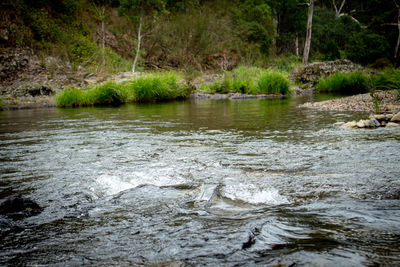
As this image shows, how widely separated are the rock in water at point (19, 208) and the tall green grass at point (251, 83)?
12.7 metres

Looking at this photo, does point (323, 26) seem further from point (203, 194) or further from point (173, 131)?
point (203, 194)

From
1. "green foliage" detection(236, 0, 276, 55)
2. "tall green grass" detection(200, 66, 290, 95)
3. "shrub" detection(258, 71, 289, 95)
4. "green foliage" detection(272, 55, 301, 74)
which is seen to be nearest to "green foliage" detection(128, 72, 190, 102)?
"tall green grass" detection(200, 66, 290, 95)

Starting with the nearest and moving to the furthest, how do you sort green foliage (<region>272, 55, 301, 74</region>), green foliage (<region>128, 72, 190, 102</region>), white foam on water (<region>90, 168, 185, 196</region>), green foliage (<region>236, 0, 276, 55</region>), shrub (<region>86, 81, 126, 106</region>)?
white foam on water (<region>90, 168, 185, 196</region>) → shrub (<region>86, 81, 126, 106</region>) → green foliage (<region>128, 72, 190, 102</region>) → green foliage (<region>272, 55, 301, 74</region>) → green foliage (<region>236, 0, 276, 55</region>)

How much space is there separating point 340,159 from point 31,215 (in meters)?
2.63

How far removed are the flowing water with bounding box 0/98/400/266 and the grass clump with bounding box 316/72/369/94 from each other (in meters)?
10.6

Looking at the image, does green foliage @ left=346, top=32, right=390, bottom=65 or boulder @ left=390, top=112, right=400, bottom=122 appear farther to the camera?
green foliage @ left=346, top=32, right=390, bottom=65

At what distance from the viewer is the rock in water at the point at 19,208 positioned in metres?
A: 1.86

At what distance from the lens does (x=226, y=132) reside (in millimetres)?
4906

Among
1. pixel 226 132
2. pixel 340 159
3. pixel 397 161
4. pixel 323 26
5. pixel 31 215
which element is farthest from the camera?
pixel 323 26

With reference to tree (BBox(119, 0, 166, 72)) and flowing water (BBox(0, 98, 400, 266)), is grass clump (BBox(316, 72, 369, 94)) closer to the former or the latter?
flowing water (BBox(0, 98, 400, 266))

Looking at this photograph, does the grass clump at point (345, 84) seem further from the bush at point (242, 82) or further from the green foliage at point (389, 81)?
the bush at point (242, 82)

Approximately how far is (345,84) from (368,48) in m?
13.4

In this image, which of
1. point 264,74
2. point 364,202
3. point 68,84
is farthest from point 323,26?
point 364,202

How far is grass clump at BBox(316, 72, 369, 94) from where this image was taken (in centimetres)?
1345
